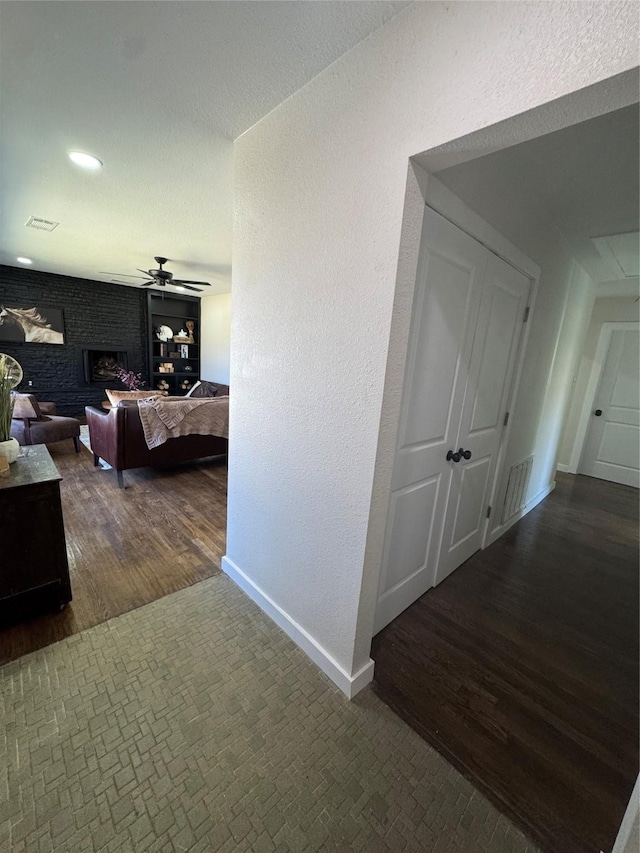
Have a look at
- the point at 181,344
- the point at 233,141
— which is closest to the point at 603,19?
the point at 233,141

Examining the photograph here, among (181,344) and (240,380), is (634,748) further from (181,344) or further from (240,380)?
(181,344)

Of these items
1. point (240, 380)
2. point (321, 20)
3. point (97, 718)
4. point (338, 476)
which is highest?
point (321, 20)

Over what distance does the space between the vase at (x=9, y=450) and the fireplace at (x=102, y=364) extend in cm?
521

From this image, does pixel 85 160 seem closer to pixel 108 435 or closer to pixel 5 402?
pixel 5 402

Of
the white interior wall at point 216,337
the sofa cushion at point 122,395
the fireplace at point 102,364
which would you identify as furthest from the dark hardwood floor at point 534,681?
the fireplace at point 102,364

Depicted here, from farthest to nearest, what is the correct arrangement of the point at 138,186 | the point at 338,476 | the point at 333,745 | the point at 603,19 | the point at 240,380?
the point at 138,186, the point at 240,380, the point at 338,476, the point at 333,745, the point at 603,19

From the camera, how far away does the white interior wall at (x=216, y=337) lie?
6.21 metres

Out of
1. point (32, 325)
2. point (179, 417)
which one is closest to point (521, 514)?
→ point (179, 417)

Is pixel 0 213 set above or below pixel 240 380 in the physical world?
above

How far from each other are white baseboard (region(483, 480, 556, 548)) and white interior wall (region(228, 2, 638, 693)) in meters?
1.60

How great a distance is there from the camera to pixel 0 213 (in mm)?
2865

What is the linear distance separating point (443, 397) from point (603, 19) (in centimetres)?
114

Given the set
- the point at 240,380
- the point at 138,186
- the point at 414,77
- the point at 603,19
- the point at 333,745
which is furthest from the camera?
the point at 138,186

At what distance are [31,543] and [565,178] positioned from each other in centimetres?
295
